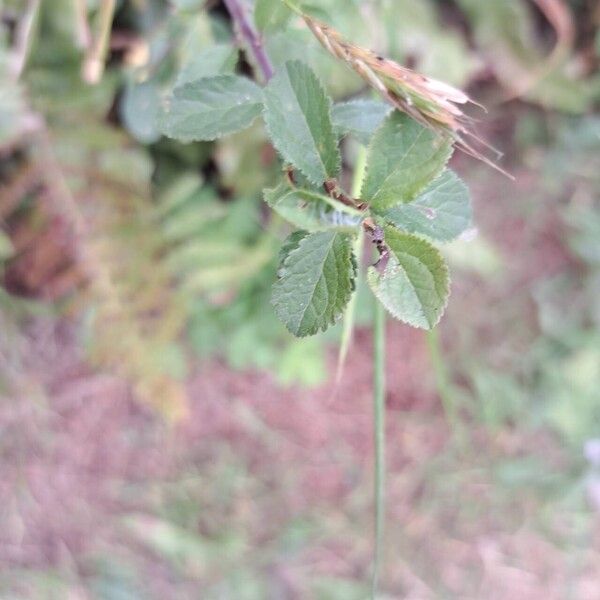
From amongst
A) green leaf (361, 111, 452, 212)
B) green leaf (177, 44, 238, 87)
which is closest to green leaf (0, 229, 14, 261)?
green leaf (177, 44, 238, 87)

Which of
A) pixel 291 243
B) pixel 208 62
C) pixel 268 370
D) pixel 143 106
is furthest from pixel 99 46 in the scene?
pixel 268 370

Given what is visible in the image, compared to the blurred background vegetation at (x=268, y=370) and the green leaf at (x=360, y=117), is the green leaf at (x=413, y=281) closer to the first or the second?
the green leaf at (x=360, y=117)

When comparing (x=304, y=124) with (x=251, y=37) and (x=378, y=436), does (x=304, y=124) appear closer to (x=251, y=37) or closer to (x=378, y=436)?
(x=251, y=37)

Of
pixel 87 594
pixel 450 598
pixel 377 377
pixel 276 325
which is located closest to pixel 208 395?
pixel 276 325

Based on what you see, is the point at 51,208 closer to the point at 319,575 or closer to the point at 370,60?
the point at 370,60

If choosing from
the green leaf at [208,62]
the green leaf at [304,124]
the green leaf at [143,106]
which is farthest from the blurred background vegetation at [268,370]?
the green leaf at [304,124]

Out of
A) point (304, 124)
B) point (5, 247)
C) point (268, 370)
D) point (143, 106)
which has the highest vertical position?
point (304, 124)
